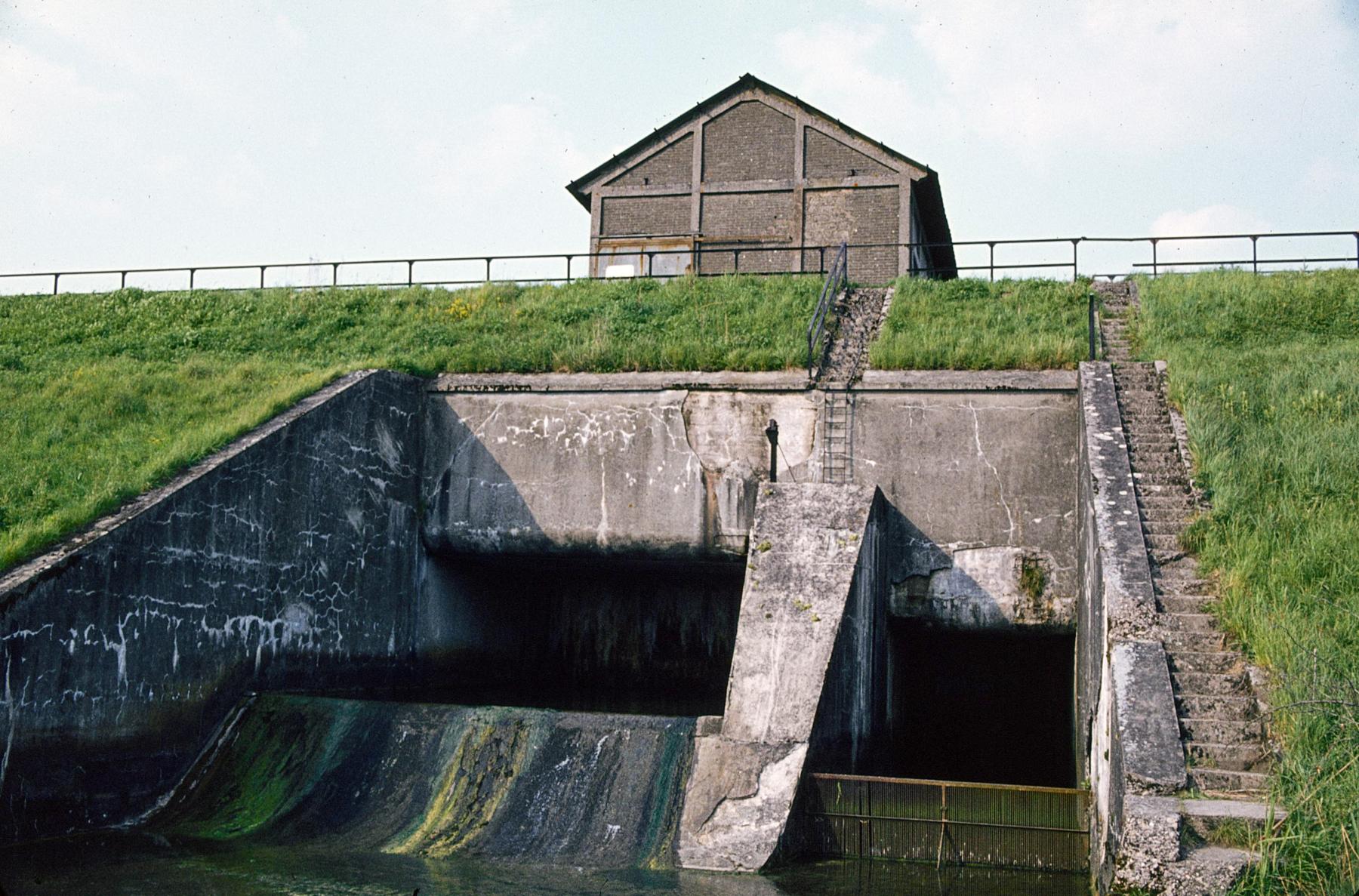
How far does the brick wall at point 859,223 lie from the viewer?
24.6m

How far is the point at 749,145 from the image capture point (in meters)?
25.8

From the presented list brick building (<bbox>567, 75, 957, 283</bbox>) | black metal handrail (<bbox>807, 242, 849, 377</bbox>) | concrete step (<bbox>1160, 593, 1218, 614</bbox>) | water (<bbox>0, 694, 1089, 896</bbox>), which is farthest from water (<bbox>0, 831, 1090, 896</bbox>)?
brick building (<bbox>567, 75, 957, 283</bbox>)

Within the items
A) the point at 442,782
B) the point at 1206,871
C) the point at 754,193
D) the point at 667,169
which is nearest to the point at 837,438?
the point at 442,782

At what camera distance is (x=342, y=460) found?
1341 cm

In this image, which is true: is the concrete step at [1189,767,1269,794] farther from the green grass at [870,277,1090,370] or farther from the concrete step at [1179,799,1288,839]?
the green grass at [870,277,1090,370]

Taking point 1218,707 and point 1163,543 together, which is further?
point 1163,543

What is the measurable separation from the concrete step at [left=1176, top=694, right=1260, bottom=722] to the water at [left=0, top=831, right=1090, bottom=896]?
5.65 feet

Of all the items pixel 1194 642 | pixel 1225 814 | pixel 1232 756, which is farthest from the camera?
pixel 1194 642

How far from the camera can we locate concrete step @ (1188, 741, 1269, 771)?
726 centimetres

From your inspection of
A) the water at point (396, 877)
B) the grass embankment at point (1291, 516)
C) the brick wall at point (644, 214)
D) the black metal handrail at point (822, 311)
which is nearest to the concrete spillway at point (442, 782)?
the water at point (396, 877)

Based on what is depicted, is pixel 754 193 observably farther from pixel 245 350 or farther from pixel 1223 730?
pixel 1223 730

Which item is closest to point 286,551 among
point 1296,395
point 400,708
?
point 400,708

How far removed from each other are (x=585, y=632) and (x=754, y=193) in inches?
451

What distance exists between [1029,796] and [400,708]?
587 centimetres
